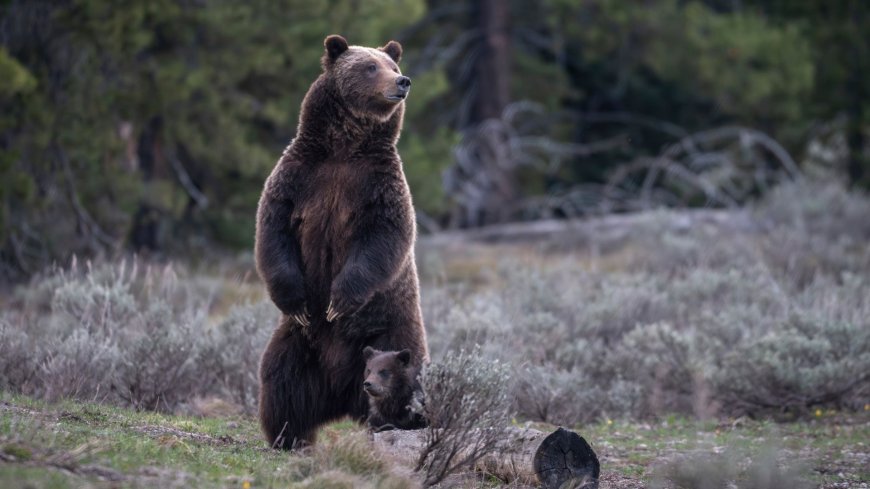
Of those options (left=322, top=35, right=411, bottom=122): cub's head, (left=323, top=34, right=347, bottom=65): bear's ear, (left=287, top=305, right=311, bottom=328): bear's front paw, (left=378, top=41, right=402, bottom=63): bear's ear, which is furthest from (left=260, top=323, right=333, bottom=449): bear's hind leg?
(left=378, top=41, right=402, bottom=63): bear's ear

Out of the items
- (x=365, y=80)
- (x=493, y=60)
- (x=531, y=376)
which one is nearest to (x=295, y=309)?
(x=365, y=80)

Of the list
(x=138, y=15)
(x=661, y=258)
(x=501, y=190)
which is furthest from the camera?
(x=501, y=190)

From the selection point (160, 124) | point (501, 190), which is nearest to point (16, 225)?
point (160, 124)

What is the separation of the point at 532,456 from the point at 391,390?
0.91 metres

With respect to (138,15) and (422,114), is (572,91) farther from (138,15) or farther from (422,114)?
(138,15)

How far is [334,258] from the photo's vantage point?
675 centimetres

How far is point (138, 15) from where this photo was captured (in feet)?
45.8

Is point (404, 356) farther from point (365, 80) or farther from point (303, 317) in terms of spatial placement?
point (365, 80)

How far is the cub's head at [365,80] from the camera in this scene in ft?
22.5

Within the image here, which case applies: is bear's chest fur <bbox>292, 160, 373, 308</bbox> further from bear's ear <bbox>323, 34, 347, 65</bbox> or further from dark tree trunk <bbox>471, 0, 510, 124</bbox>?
dark tree trunk <bbox>471, 0, 510, 124</bbox>

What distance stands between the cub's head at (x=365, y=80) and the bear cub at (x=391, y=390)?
4.97 ft

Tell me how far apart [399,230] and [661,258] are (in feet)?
32.1

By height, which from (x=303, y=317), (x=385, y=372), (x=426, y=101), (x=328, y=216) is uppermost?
(x=426, y=101)

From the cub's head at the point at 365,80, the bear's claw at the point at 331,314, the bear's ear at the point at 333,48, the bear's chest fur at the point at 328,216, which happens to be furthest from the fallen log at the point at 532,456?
the bear's ear at the point at 333,48
